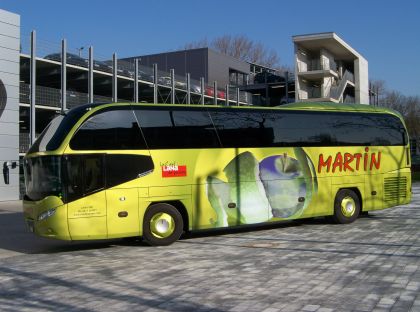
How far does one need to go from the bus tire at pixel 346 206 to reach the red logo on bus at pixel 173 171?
5315 mm

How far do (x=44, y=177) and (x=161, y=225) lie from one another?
276cm

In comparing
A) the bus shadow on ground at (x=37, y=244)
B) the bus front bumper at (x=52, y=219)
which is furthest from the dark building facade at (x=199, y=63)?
the bus front bumper at (x=52, y=219)

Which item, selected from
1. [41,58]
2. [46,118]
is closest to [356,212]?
[41,58]

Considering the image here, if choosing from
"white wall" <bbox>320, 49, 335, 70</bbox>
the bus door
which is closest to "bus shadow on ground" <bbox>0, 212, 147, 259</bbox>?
the bus door

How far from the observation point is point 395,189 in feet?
53.7

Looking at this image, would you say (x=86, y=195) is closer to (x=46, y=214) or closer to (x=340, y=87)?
(x=46, y=214)

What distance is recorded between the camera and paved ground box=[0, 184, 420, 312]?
259 inches

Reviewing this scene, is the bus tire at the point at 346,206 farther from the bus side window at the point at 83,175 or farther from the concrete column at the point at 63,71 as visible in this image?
the concrete column at the point at 63,71

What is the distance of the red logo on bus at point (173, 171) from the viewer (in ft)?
38.9

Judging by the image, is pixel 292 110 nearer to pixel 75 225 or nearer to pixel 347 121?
pixel 347 121

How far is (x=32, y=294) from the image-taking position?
7.27 m

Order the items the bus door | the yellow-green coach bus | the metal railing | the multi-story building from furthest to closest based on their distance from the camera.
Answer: the metal railing < the multi-story building < the yellow-green coach bus < the bus door

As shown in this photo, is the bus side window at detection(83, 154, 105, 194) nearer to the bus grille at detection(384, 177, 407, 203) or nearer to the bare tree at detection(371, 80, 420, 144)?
the bus grille at detection(384, 177, 407, 203)

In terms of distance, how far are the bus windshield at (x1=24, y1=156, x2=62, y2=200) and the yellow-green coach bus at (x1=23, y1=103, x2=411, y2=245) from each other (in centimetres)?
2
